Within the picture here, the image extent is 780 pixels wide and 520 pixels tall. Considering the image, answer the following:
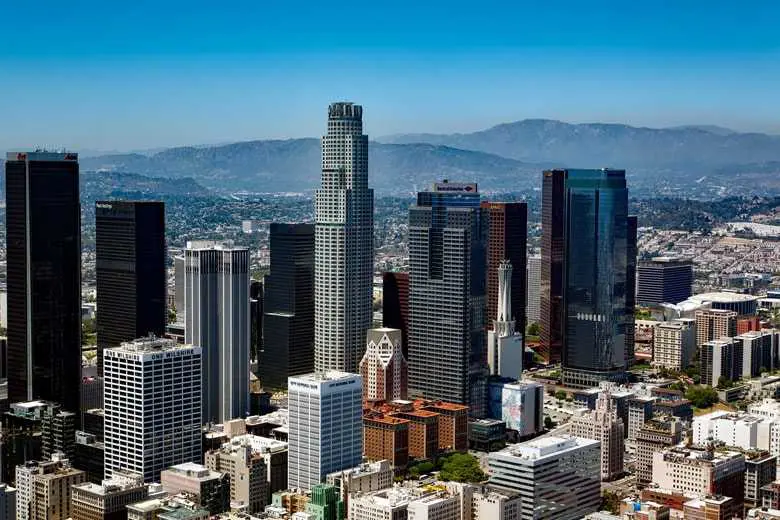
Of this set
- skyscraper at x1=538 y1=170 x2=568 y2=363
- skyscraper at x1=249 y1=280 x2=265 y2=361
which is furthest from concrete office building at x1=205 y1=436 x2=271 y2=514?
skyscraper at x1=538 y1=170 x2=568 y2=363

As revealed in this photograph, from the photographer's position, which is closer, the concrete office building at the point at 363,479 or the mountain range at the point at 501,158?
the concrete office building at the point at 363,479

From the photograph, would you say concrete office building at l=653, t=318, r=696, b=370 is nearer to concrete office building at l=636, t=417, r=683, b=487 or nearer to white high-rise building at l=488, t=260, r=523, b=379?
white high-rise building at l=488, t=260, r=523, b=379

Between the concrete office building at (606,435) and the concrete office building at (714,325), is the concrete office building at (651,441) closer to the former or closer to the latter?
the concrete office building at (606,435)

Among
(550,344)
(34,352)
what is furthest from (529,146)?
(34,352)

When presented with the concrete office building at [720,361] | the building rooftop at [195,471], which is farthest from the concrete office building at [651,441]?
the concrete office building at [720,361]

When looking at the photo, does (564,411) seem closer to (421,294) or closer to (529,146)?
(421,294)
